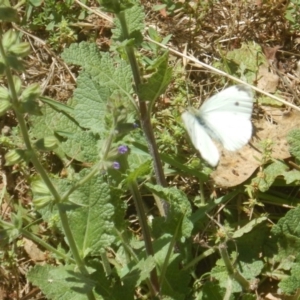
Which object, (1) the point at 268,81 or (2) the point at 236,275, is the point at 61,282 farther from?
(1) the point at 268,81

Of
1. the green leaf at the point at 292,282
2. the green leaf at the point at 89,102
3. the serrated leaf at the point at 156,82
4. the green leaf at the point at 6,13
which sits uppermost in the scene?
the green leaf at the point at 6,13

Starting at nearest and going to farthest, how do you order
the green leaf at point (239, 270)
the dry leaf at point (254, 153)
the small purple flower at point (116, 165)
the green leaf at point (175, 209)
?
the small purple flower at point (116, 165) → the green leaf at point (175, 209) → the green leaf at point (239, 270) → the dry leaf at point (254, 153)

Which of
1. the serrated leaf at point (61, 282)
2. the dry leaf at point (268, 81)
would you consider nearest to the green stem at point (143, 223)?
the serrated leaf at point (61, 282)

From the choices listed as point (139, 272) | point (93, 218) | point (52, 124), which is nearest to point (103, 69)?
point (93, 218)

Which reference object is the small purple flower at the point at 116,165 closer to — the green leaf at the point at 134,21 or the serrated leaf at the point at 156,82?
the serrated leaf at the point at 156,82

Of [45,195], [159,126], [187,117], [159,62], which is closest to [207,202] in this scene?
[159,126]

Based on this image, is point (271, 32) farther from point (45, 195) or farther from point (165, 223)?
point (45, 195)
